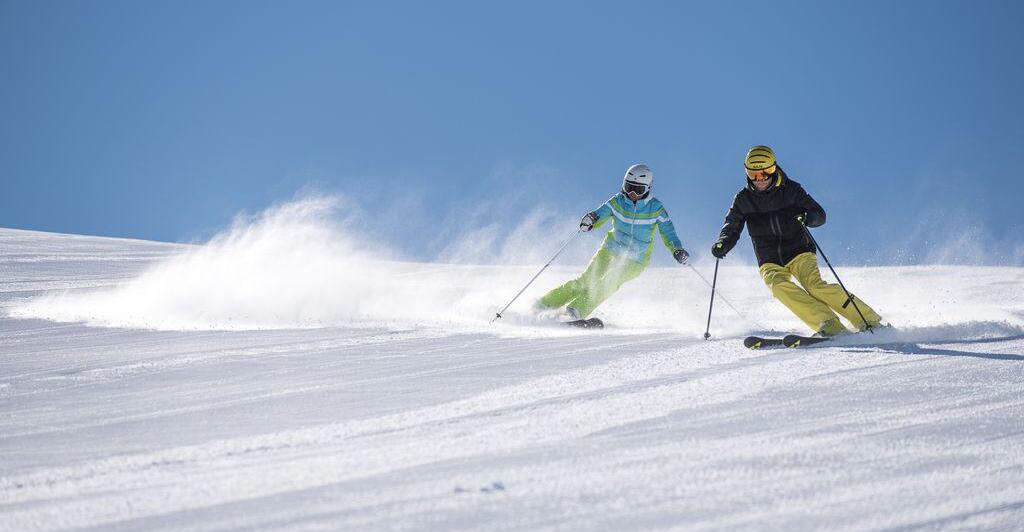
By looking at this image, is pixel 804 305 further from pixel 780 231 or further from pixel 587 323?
pixel 587 323

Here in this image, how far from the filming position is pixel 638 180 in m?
8.95

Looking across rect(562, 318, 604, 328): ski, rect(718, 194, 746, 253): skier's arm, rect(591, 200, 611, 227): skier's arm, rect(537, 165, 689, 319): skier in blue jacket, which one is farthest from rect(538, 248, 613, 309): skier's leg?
rect(718, 194, 746, 253): skier's arm

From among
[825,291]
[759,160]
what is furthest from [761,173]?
[825,291]

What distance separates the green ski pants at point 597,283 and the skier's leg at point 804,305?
6.59 ft

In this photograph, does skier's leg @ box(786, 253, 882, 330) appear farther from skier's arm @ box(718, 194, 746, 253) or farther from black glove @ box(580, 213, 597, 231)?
black glove @ box(580, 213, 597, 231)

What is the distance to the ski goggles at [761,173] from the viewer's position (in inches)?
286

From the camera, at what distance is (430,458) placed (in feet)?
11.2

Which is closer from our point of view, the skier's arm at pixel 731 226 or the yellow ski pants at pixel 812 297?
the yellow ski pants at pixel 812 297

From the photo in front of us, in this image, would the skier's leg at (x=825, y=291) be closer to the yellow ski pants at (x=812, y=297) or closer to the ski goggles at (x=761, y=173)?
the yellow ski pants at (x=812, y=297)

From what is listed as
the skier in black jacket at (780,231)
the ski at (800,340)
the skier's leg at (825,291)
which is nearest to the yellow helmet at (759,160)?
the skier in black jacket at (780,231)

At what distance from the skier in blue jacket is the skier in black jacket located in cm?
141

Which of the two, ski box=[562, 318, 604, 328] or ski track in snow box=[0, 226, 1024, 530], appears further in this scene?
ski box=[562, 318, 604, 328]

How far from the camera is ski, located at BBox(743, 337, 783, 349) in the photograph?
6.24 m

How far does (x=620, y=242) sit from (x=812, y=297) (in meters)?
2.47
